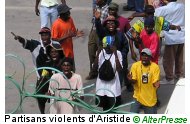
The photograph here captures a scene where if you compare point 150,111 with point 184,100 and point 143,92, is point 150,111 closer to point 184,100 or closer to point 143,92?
point 143,92

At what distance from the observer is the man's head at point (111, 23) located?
833cm

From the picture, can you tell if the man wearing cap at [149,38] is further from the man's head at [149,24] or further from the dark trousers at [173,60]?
the dark trousers at [173,60]

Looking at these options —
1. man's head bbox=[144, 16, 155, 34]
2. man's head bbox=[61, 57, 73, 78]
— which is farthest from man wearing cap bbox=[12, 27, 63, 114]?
man's head bbox=[144, 16, 155, 34]

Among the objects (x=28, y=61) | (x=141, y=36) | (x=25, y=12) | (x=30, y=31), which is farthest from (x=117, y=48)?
(x=25, y=12)

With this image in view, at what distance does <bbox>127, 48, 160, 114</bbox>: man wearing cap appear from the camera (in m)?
7.88

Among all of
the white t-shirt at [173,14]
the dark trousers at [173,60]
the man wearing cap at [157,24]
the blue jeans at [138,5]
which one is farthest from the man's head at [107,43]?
the blue jeans at [138,5]

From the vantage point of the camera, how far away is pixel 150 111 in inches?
313

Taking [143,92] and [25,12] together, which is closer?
[143,92]

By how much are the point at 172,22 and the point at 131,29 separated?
2.61ft

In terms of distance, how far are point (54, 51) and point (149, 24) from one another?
1452mm

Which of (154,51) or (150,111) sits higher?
(154,51)

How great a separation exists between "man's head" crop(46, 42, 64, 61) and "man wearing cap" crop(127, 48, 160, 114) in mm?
977

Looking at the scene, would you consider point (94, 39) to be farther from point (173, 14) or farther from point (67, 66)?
point (67, 66)

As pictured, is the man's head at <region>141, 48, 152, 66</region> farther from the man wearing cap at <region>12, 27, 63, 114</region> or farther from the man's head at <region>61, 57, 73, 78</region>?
Answer: the man wearing cap at <region>12, 27, 63, 114</region>
